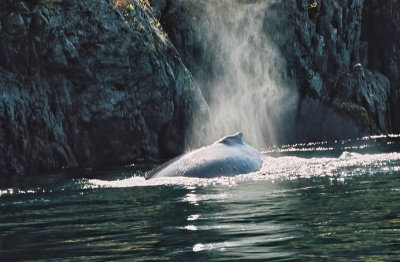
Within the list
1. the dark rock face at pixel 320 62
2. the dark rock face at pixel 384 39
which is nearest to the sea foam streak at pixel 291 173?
the dark rock face at pixel 320 62

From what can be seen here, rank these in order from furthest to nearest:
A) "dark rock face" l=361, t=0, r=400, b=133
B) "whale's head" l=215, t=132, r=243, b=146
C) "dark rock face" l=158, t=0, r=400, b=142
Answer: "dark rock face" l=361, t=0, r=400, b=133
"dark rock face" l=158, t=0, r=400, b=142
"whale's head" l=215, t=132, r=243, b=146

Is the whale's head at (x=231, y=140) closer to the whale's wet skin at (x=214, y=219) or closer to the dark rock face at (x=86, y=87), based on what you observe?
the whale's wet skin at (x=214, y=219)

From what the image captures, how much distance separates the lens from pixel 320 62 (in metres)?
59.0

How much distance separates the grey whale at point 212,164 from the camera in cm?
1978

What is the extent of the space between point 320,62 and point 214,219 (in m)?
50.4

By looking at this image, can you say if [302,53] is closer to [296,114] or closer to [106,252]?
[296,114]

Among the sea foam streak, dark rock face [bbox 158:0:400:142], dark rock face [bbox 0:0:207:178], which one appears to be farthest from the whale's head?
dark rock face [bbox 158:0:400:142]

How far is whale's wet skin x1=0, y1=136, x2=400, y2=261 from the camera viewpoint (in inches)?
313

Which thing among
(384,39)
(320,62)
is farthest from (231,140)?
(384,39)

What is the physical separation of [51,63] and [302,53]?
1204 inches

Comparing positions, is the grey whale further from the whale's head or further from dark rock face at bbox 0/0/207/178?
dark rock face at bbox 0/0/207/178

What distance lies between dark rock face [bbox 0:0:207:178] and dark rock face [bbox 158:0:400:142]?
870 centimetres

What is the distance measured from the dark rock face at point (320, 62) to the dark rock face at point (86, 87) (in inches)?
342

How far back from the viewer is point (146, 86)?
1387 inches
